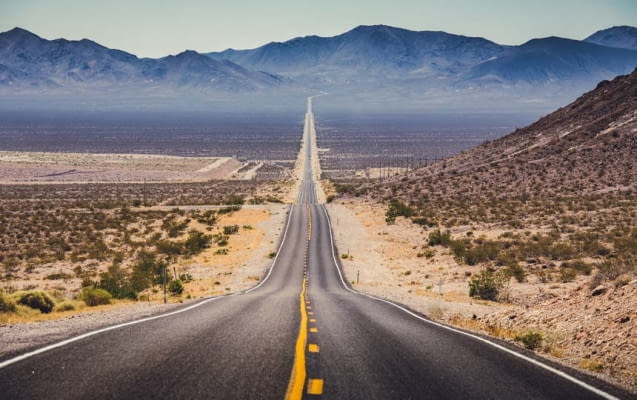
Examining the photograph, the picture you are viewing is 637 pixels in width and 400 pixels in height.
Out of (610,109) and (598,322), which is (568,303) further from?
(610,109)

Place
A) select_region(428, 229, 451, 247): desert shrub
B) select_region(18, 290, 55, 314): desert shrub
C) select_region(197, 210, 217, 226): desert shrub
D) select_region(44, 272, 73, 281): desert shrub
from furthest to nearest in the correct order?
select_region(197, 210, 217, 226): desert shrub
select_region(428, 229, 451, 247): desert shrub
select_region(44, 272, 73, 281): desert shrub
select_region(18, 290, 55, 314): desert shrub

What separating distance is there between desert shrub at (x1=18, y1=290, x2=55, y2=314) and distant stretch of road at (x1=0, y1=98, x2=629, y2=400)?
644 centimetres

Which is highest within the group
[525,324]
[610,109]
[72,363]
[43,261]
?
[610,109]

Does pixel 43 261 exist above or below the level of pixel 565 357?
below

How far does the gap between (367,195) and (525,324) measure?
80403 millimetres

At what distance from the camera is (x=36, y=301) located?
18.0m

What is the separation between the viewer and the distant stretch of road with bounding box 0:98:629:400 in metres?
7.57

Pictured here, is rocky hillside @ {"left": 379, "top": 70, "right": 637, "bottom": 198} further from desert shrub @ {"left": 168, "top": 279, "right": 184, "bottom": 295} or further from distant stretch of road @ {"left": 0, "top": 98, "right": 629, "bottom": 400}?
distant stretch of road @ {"left": 0, "top": 98, "right": 629, "bottom": 400}

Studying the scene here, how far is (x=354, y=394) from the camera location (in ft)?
24.7

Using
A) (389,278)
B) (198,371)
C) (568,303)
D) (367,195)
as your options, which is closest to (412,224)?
(389,278)

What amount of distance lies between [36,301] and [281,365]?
1244 cm

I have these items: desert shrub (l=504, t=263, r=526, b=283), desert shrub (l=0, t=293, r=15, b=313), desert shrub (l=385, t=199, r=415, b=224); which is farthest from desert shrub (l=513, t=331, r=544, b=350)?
desert shrub (l=385, t=199, r=415, b=224)

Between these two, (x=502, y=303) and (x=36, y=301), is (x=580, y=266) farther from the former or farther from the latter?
(x=36, y=301)

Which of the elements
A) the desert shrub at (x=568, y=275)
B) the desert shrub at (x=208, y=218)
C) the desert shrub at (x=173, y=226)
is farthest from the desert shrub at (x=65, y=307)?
the desert shrub at (x=208, y=218)
